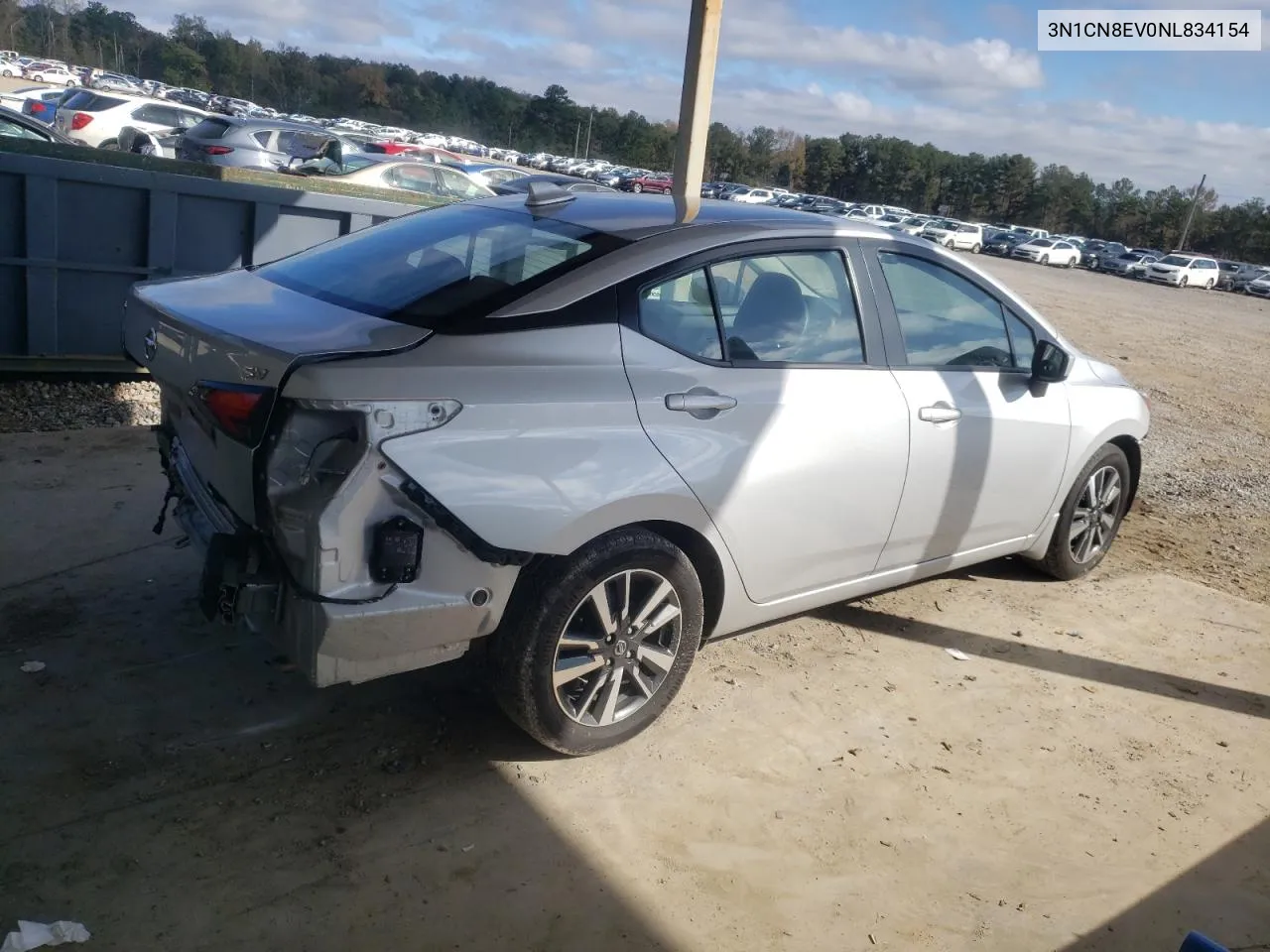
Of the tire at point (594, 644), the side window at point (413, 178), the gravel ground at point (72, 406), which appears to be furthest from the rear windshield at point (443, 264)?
the side window at point (413, 178)

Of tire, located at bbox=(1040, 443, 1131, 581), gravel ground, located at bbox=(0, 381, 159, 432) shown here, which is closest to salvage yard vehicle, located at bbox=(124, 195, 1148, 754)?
tire, located at bbox=(1040, 443, 1131, 581)

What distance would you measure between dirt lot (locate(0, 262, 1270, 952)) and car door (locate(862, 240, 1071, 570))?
572mm

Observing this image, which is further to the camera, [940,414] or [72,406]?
Answer: [72,406]

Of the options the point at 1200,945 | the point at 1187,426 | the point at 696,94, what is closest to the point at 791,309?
the point at 1200,945

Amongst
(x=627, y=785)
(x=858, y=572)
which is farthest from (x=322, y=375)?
(x=858, y=572)

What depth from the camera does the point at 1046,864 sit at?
3.28m

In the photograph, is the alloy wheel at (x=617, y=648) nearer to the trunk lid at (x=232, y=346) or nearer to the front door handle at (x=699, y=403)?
the front door handle at (x=699, y=403)

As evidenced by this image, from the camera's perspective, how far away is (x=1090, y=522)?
546cm

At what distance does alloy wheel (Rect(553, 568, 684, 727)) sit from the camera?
3.34 metres

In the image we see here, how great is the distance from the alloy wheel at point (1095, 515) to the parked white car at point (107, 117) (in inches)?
786

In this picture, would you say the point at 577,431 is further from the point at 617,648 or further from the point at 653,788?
the point at 653,788

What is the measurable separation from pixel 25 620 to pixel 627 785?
2393 millimetres

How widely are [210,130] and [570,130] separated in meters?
86.4

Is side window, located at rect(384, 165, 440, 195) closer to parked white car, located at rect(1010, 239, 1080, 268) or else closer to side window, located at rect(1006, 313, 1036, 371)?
side window, located at rect(1006, 313, 1036, 371)
